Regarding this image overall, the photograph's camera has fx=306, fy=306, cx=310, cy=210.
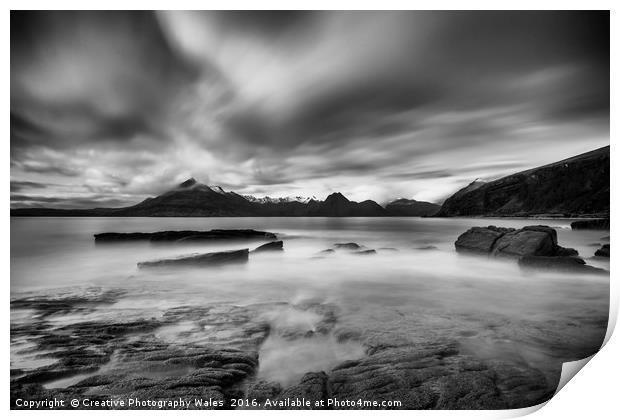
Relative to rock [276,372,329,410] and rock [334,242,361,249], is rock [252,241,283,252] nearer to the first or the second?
rock [334,242,361,249]

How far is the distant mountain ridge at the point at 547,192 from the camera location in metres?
2.83

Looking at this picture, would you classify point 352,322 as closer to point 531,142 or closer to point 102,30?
point 531,142

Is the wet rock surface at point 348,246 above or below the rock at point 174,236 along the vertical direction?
below

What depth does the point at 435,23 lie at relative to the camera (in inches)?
112

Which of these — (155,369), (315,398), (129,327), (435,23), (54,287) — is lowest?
(315,398)

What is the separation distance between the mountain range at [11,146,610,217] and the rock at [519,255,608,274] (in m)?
0.50

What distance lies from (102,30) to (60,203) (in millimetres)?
1746

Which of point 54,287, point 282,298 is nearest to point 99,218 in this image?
point 54,287

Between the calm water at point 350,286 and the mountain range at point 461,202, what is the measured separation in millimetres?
159

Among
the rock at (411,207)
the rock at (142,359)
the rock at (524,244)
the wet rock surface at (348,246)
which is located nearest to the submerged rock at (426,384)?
the rock at (142,359)

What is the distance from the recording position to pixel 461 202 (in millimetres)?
3779

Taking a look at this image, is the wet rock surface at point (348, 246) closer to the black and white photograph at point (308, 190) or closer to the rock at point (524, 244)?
the black and white photograph at point (308, 190)

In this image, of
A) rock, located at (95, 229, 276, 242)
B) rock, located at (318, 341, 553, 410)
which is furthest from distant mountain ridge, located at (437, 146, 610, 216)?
rock, located at (95, 229, 276, 242)

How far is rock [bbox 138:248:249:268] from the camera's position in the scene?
374 centimetres
